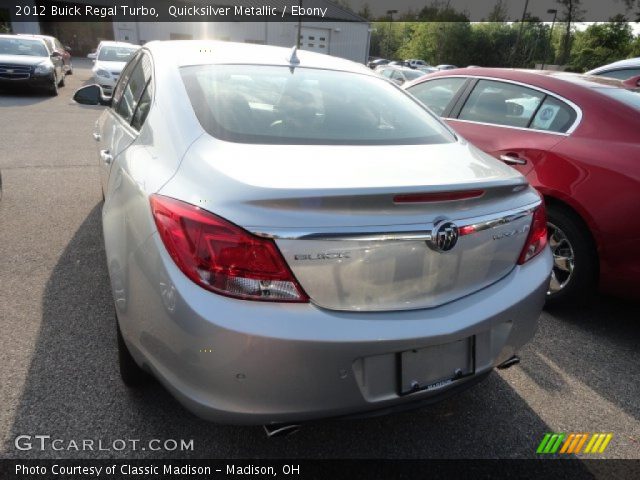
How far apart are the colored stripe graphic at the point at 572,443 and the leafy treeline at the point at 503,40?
150 feet

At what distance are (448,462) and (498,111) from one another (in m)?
2.79

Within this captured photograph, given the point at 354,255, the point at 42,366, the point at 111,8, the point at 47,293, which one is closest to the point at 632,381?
the point at 354,255

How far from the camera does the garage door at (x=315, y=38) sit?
36781 millimetres

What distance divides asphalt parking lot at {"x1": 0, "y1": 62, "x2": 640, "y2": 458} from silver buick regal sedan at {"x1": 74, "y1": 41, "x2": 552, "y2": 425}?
1.10ft

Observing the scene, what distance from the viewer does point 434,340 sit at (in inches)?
65.0

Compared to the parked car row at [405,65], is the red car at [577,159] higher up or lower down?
higher up

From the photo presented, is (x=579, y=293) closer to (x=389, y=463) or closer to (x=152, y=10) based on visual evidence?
(x=389, y=463)

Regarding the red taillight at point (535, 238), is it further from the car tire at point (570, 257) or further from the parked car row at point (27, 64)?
the parked car row at point (27, 64)

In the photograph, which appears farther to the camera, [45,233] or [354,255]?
[45,233]

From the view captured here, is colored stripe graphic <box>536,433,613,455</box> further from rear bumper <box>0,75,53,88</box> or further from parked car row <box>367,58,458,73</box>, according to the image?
parked car row <box>367,58,458,73</box>

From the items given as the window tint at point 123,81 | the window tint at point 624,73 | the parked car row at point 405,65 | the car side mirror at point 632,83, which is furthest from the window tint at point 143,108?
the parked car row at point 405,65

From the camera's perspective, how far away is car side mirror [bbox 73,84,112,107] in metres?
3.84

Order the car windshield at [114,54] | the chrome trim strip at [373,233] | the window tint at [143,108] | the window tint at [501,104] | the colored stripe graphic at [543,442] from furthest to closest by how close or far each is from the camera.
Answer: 1. the car windshield at [114,54]
2. the window tint at [501,104]
3. the window tint at [143,108]
4. the colored stripe graphic at [543,442]
5. the chrome trim strip at [373,233]

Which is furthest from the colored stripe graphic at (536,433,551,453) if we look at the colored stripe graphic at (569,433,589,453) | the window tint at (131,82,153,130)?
the window tint at (131,82,153,130)
